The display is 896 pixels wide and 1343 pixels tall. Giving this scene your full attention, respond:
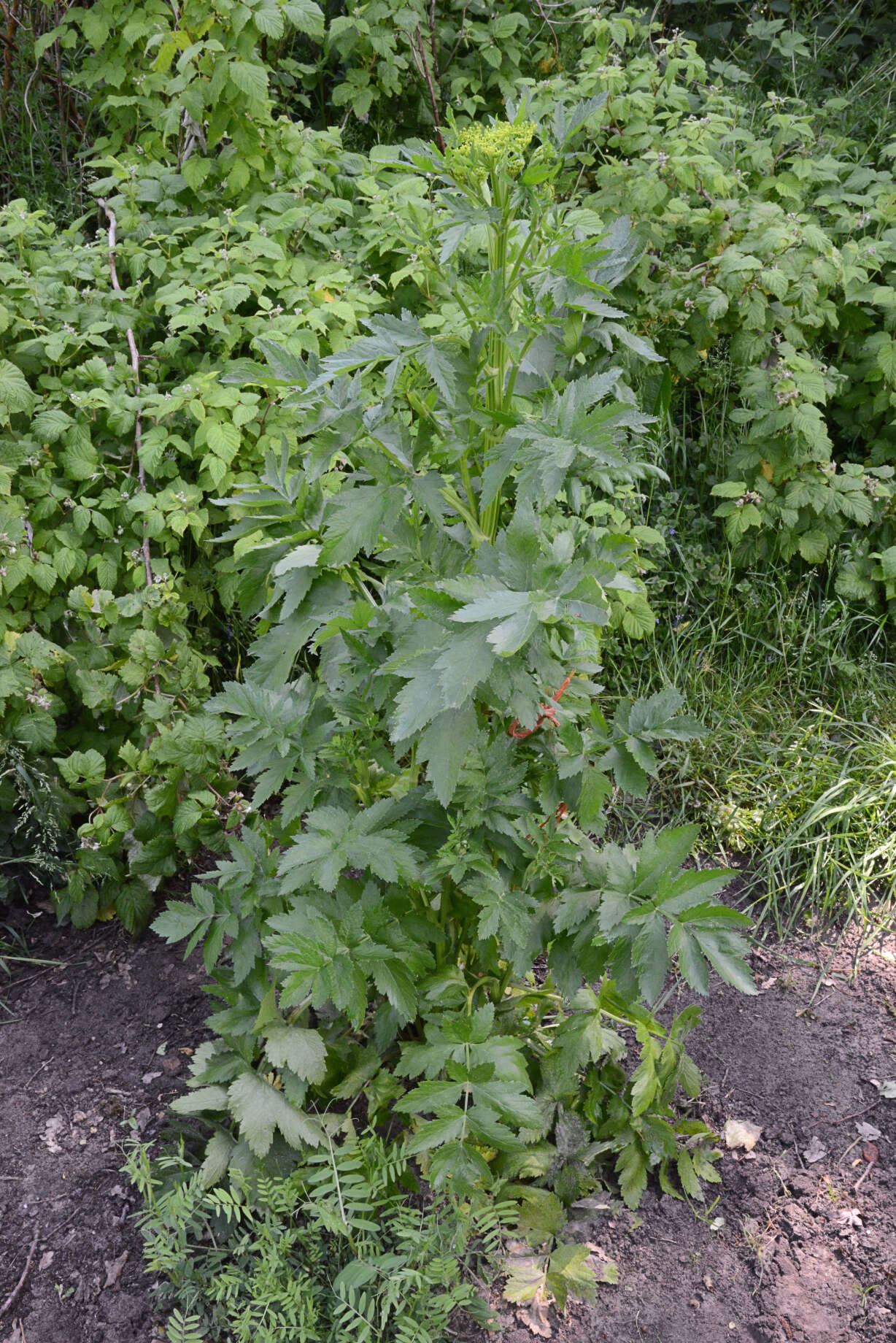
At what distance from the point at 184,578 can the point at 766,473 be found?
6.07ft

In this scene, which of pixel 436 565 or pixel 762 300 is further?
pixel 762 300

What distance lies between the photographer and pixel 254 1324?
164 cm

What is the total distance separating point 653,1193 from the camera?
2160 mm

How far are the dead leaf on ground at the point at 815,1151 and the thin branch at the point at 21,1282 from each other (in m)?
1.60

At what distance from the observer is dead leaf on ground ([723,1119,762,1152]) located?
2244 millimetres

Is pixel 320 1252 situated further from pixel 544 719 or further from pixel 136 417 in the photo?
pixel 136 417

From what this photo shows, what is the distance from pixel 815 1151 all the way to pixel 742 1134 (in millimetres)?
161

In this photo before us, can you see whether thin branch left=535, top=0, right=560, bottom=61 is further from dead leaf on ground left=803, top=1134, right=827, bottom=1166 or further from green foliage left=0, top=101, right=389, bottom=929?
A: dead leaf on ground left=803, top=1134, right=827, bottom=1166

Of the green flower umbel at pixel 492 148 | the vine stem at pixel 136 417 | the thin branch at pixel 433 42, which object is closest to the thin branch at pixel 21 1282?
the vine stem at pixel 136 417

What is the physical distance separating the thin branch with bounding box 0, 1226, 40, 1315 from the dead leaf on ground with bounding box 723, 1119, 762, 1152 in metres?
1.44

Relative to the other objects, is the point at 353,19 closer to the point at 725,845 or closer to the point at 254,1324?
the point at 725,845

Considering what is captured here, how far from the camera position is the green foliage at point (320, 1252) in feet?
5.42

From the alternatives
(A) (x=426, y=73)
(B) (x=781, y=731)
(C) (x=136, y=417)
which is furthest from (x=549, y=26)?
(B) (x=781, y=731)

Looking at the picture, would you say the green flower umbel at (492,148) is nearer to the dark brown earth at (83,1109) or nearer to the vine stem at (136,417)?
the vine stem at (136,417)
